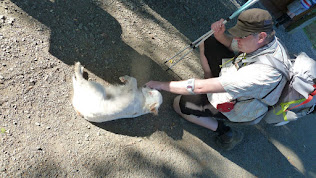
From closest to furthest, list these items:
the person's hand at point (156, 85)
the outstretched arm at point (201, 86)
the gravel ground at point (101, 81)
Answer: the outstretched arm at point (201, 86) → the gravel ground at point (101, 81) → the person's hand at point (156, 85)

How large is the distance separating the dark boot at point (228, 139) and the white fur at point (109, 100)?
1450 mm

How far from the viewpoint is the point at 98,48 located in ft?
9.98

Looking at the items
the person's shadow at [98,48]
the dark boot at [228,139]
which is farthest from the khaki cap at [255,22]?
the dark boot at [228,139]

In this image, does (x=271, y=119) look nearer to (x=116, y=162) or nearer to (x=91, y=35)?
(x=116, y=162)

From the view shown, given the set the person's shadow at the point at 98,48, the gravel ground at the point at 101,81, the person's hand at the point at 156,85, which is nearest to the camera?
the gravel ground at the point at 101,81

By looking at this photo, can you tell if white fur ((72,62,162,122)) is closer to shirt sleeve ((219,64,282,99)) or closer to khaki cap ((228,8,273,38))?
shirt sleeve ((219,64,282,99))

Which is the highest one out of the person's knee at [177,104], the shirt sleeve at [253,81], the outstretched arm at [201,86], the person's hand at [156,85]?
the shirt sleeve at [253,81]

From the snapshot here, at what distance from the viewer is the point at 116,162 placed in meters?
2.67

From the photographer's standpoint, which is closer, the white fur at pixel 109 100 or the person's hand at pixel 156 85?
the white fur at pixel 109 100

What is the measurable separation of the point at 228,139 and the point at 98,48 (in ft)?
7.97

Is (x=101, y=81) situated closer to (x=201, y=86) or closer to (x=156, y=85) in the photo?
(x=156, y=85)

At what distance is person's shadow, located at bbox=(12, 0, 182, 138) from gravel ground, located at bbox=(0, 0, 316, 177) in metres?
0.01

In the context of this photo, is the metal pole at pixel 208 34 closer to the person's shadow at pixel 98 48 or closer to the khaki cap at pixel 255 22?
the khaki cap at pixel 255 22

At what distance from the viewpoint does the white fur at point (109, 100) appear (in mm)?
2369
